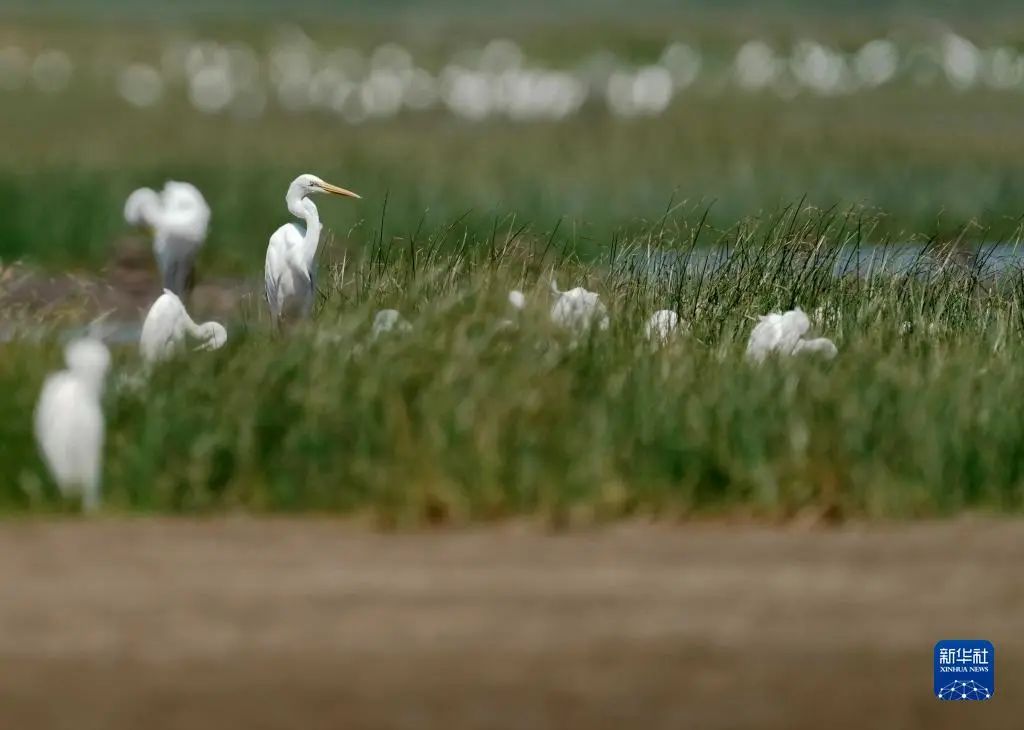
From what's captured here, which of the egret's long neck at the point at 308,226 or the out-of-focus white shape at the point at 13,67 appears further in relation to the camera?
the out-of-focus white shape at the point at 13,67

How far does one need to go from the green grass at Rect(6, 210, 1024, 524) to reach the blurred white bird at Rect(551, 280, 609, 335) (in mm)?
96

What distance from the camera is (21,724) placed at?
6.18 meters

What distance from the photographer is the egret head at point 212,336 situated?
927cm

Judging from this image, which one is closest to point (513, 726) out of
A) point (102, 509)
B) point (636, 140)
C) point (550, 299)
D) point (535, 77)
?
point (102, 509)

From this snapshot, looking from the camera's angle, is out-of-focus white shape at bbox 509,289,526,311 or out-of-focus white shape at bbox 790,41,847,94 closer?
out-of-focus white shape at bbox 509,289,526,311

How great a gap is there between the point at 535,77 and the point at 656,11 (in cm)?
6319

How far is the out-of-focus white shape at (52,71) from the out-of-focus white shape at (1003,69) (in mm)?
22904

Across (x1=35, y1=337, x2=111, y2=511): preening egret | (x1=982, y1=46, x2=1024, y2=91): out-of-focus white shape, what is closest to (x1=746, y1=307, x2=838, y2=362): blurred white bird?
(x1=35, y1=337, x2=111, y2=511): preening egret

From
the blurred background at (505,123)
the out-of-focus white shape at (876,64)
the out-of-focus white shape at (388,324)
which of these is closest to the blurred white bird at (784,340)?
the out-of-focus white shape at (388,324)

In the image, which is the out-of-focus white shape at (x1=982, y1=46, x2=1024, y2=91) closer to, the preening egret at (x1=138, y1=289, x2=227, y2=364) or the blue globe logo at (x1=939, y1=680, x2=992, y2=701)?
the preening egret at (x1=138, y1=289, x2=227, y2=364)

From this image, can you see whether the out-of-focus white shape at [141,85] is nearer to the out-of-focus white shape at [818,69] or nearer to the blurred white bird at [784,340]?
the out-of-focus white shape at [818,69]

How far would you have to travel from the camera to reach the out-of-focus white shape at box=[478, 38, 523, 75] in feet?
210

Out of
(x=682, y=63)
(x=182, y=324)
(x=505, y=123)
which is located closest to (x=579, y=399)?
(x=182, y=324)

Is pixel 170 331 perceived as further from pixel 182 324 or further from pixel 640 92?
pixel 640 92
